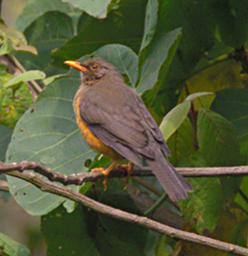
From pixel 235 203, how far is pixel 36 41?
1.68m

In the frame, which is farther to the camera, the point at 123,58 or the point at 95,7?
the point at 123,58

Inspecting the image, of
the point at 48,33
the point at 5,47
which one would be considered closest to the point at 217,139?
the point at 5,47

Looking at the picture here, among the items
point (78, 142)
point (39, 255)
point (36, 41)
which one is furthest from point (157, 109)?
point (39, 255)

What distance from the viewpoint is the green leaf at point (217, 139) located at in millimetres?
4191

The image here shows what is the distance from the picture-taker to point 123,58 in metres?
4.69

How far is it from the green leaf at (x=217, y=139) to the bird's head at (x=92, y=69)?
0.75 metres

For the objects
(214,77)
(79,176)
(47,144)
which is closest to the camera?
(79,176)

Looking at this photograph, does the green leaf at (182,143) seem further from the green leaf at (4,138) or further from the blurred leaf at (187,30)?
the green leaf at (4,138)

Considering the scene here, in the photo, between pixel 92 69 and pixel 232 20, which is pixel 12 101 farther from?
pixel 232 20

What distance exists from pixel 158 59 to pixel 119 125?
35 centimetres

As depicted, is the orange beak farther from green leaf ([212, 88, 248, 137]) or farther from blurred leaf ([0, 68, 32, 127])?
green leaf ([212, 88, 248, 137])

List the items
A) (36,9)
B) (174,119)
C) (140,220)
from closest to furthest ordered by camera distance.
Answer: (140,220), (174,119), (36,9)

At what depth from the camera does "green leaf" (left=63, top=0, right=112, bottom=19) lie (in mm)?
4427

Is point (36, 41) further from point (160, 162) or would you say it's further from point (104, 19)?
point (160, 162)
